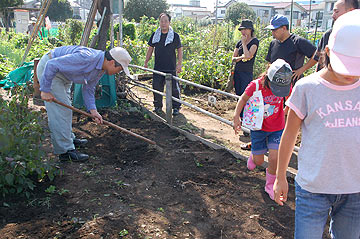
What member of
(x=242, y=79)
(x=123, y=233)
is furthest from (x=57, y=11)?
(x=123, y=233)

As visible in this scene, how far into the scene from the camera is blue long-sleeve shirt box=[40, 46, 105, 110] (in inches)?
149

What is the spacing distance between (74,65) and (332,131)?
9.50ft

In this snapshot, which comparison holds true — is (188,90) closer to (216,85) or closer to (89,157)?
(216,85)

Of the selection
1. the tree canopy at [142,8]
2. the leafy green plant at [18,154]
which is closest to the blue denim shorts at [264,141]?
the leafy green plant at [18,154]

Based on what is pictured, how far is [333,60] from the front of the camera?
1695mm

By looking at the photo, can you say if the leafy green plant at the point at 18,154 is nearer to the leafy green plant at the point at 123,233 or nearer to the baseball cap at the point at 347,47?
the leafy green plant at the point at 123,233

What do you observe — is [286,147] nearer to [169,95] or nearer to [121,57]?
[121,57]

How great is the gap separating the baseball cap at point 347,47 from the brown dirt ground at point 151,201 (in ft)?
6.04

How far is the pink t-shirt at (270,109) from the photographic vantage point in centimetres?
344

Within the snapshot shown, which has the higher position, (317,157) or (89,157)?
(317,157)

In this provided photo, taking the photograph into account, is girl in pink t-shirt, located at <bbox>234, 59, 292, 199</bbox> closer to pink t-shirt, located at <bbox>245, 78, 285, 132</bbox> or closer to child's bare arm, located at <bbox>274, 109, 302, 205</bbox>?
pink t-shirt, located at <bbox>245, 78, 285, 132</bbox>

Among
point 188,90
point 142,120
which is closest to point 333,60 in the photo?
point 142,120

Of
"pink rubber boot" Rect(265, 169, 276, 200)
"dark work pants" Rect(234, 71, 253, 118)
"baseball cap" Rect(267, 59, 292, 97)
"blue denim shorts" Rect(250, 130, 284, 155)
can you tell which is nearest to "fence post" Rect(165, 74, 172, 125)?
"dark work pants" Rect(234, 71, 253, 118)

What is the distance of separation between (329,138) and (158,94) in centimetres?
505
